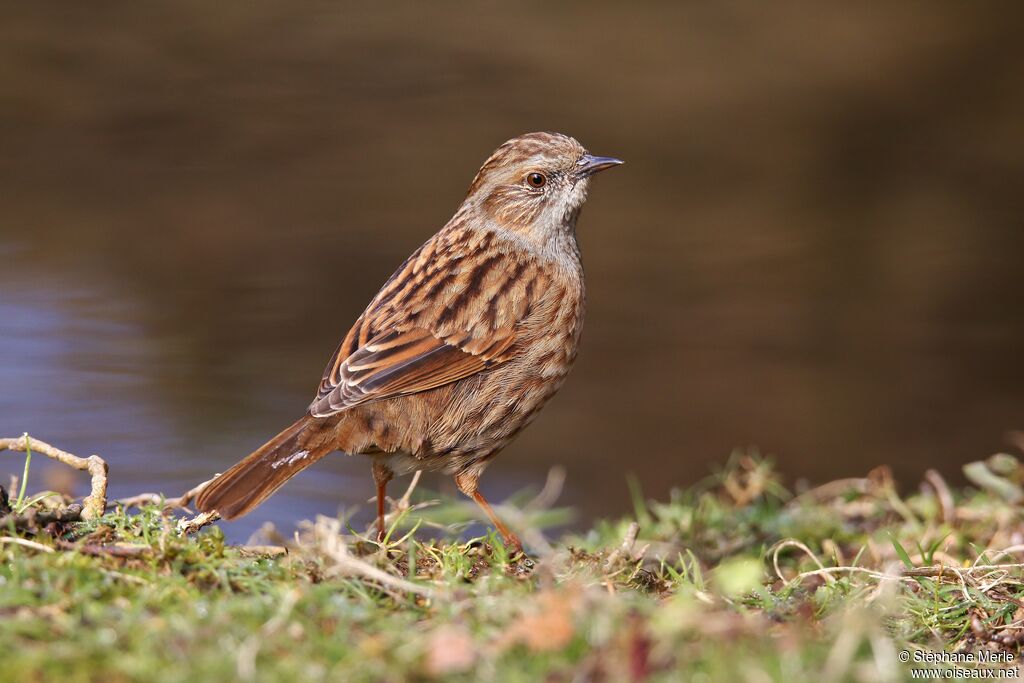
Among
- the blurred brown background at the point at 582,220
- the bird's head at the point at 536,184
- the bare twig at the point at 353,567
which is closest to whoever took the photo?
the bare twig at the point at 353,567

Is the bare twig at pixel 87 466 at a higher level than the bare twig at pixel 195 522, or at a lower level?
higher

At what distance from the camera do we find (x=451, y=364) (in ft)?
15.5

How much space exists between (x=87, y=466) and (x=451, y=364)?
1397mm

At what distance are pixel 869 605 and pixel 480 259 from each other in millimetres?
2275

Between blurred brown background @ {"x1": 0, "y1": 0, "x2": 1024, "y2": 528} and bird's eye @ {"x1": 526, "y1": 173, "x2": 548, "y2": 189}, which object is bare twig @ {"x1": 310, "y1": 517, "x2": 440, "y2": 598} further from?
blurred brown background @ {"x1": 0, "y1": 0, "x2": 1024, "y2": 528}

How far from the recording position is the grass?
246cm

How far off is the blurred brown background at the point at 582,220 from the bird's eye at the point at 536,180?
6.65 feet

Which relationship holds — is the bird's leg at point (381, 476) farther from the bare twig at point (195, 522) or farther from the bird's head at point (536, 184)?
the bird's head at point (536, 184)

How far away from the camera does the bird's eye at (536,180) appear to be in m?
5.56

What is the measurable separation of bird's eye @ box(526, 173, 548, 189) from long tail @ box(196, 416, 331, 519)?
1583mm

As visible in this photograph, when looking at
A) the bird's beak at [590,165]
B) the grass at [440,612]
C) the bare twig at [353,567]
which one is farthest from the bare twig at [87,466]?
the bird's beak at [590,165]

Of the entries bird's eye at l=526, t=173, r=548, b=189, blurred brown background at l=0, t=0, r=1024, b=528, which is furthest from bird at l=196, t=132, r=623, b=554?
blurred brown background at l=0, t=0, r=1024, b=528

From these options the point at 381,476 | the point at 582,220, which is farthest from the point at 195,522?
the point at 582,220

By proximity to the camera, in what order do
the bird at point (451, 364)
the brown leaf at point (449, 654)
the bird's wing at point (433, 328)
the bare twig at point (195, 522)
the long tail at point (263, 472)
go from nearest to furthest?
the brown leaf at point (449, 654) < the bare twig at point (195, 522) < the long tail at point (263, 472) < the bird at point (451, 364) < the bird's wing at point (433, 328)
